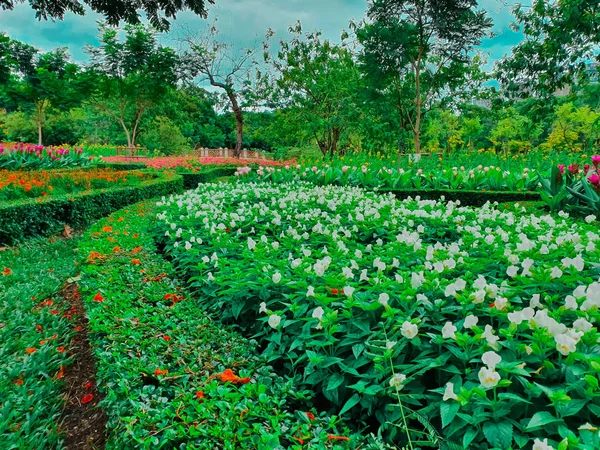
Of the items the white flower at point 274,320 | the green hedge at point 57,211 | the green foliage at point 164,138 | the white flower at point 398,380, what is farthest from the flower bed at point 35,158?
the green foliage at point 164,138

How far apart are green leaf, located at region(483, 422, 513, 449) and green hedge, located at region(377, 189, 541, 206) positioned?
614cm

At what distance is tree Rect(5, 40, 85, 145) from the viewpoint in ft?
63.3

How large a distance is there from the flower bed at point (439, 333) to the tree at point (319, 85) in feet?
42.0

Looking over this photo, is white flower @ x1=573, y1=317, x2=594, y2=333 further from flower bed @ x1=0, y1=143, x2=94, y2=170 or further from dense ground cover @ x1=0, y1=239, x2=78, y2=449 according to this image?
flower bed @ x1=0, y1=143, x2=94, y2=170

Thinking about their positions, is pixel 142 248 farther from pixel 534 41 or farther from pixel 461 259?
pixel 534 41

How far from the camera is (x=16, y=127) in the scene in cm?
2806

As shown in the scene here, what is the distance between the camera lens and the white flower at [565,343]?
Answer: 1242mm

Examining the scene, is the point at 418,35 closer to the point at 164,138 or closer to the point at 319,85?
the point at 319,85

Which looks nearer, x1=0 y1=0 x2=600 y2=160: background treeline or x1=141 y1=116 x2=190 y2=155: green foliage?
x1=0 y1=0 x2=600 y2=160: background treeline

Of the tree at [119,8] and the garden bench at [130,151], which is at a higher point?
the tree at [119,8]

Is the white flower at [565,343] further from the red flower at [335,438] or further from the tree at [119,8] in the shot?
the tree at [119,8]

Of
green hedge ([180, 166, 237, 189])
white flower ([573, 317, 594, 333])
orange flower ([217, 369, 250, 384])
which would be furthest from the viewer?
green hedge ([180, 166, 237, 189])

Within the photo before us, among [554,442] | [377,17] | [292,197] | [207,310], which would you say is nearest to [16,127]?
[377,17]

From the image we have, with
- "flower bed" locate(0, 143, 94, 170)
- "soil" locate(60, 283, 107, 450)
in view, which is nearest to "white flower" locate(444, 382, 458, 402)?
"soil" locate(60, 283, 107, 450)
